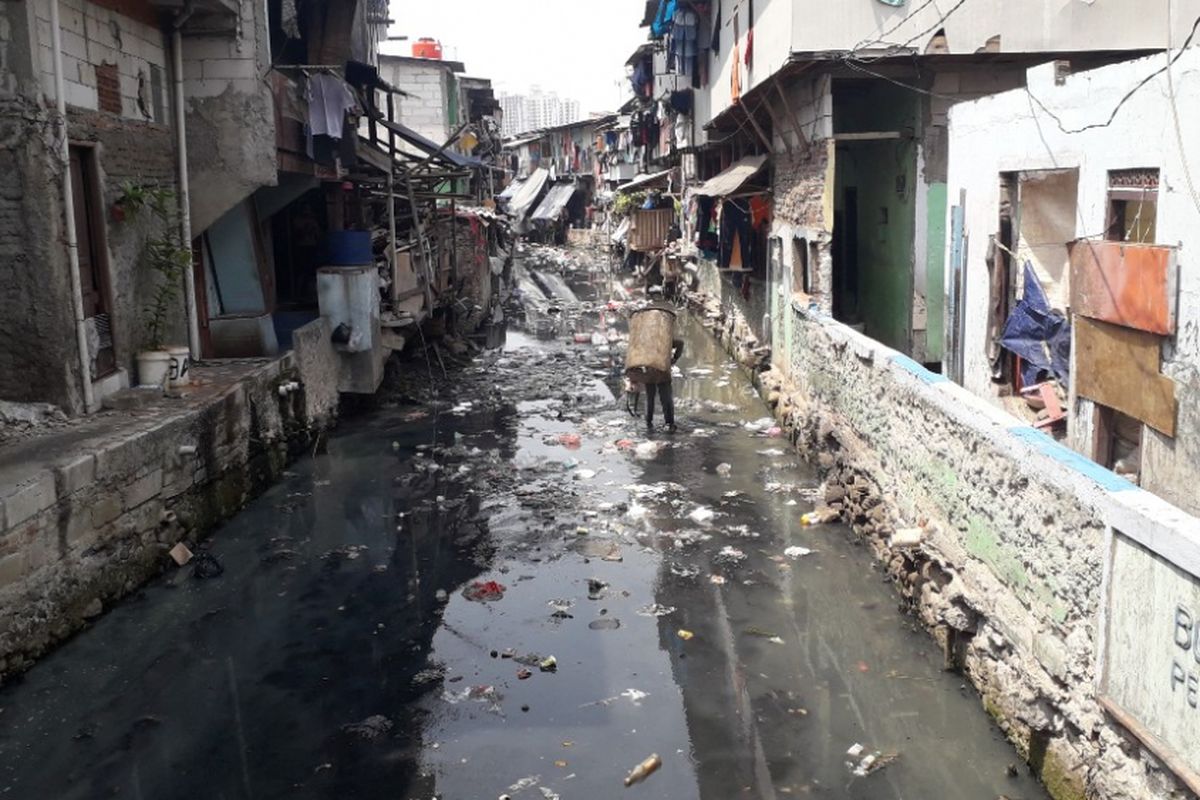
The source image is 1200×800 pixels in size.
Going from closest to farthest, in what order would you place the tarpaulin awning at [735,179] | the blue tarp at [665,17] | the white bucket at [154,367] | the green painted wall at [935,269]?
the white bucket at [154,367] → the green painted wall at [935,269] → the tarpaulin awning at [735,179] → the blue tarp at [665,17]

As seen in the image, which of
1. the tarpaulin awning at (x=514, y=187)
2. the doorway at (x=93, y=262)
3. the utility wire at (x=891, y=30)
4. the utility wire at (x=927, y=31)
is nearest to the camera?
the doorway at (x=93, y=262)

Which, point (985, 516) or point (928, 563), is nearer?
point (985, 516)

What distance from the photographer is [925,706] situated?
580cm

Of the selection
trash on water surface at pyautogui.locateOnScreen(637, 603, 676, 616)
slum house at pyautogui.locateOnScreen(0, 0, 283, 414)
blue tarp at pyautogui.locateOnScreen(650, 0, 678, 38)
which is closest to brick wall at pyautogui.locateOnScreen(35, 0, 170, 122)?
slum house at pyautogui.locateOnScreen(0, 0, 283, 414)

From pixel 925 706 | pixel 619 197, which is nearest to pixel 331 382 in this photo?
pixel 925 706

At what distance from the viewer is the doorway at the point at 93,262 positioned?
8.84 m

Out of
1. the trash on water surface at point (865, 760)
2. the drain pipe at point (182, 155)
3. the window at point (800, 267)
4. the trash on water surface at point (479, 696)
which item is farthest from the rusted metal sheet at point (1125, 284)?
the drain pipe at point (182, 155)

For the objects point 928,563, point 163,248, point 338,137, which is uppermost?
point 338,137

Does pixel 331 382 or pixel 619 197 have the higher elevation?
pixel 619 197

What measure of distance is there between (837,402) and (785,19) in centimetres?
446

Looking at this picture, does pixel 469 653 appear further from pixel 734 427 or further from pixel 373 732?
pixel 734 427

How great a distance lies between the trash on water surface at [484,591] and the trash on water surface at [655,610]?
3.52 ft

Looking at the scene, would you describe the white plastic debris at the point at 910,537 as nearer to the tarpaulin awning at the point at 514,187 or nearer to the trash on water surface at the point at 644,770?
the trash on water surface at the point at 644,770

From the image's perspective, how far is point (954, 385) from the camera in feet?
21.6
